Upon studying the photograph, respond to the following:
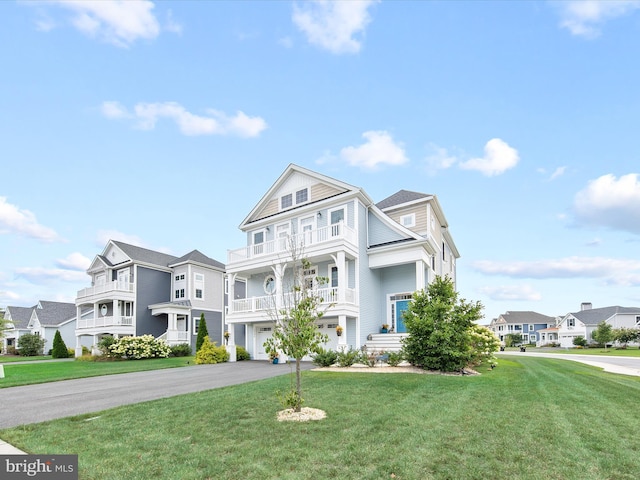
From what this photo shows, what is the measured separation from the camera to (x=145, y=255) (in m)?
33.7

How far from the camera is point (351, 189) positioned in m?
20.5

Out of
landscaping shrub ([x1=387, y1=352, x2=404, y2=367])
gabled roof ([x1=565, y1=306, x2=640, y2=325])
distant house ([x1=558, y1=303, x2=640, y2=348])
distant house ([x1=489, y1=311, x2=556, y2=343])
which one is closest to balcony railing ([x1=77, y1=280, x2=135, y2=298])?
landscaping shrub ([x1=387, y1=352, x2=404, y2=367])

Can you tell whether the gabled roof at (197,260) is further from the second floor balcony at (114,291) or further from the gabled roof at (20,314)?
the gabled roof at (20,314)

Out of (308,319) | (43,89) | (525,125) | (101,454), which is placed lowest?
(101,454)

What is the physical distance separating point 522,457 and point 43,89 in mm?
19022

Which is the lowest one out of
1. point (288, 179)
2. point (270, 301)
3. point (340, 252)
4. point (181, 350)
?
point (181, 350)

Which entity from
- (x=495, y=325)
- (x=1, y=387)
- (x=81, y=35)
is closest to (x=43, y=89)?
(x=81, y=35)

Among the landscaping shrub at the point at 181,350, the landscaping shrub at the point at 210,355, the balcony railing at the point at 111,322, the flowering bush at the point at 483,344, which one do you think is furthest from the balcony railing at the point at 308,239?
the balcony railing at the point at 111,322

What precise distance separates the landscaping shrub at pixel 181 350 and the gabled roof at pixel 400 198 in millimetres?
18341

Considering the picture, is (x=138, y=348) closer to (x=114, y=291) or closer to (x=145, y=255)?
(x=114, y=291)

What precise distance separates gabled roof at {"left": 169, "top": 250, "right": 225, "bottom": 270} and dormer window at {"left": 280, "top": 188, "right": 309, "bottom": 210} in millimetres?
13429

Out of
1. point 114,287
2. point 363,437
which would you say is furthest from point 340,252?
point 114,287

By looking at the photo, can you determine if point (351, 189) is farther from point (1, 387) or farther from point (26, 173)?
point (1, 387)

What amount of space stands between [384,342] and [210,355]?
931cm
